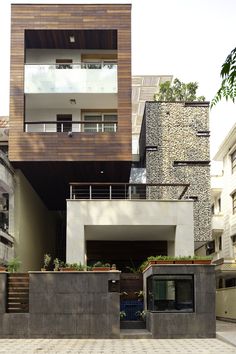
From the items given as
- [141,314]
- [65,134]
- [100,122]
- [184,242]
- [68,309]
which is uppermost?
[100,122]

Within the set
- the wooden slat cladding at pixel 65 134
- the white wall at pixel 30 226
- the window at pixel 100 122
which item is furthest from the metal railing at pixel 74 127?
the white wall at pixel 30 226

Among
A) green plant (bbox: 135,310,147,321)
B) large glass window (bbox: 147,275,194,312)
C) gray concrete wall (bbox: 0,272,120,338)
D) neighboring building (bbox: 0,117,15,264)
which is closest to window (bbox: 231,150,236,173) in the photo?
neighboring building (bbox: 0,117,15,264)

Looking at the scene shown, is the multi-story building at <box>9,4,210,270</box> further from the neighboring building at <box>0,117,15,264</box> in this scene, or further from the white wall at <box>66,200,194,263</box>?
the neighboring building at <box>0,117,15,264</box>

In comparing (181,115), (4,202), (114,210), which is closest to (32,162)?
(4,202)

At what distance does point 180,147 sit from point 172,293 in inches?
461

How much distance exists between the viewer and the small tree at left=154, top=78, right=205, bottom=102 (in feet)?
119

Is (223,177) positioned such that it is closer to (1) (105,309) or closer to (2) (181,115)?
(2) (181,115)

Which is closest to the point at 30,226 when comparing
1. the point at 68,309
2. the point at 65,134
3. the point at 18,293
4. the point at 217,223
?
the point at 65,134

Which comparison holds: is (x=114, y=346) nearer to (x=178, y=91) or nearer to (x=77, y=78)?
(x=77, y=78)

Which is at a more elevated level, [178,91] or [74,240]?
[178,91]

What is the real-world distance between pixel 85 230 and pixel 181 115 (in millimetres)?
8489

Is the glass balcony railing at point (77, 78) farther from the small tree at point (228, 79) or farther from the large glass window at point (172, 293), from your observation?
the small tree at point (228, 79)

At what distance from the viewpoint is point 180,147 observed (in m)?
28.3

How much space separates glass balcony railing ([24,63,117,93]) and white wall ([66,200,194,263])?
5774 millimetres
